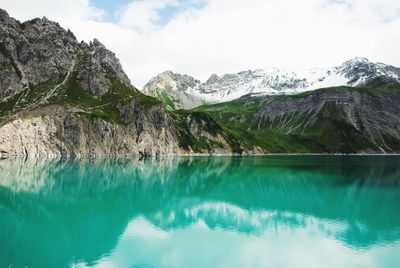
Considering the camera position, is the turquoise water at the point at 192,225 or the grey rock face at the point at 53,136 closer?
the turquoise water at the point at 192,225

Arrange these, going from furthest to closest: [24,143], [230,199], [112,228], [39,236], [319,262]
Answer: [24,143] → [230,199] → [112,228] → [39,236] → [319,262]

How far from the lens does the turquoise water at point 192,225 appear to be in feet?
116

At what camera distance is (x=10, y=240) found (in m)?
36.5

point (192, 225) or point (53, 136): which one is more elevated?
point (53, 136)

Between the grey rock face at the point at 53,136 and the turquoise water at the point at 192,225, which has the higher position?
the grey rock face at the point at 53,136

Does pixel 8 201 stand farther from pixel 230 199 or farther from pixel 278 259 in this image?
pixel 278 259

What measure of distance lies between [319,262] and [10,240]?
26.2 m

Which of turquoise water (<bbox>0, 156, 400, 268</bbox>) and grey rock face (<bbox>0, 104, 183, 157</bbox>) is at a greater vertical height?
grey rock face (<bbox>0, 104, 183, 157</bbox>)

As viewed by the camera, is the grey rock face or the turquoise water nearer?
the turquoise water

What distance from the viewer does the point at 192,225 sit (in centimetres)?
4991

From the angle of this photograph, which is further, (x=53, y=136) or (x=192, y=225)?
(x=53, y=136)

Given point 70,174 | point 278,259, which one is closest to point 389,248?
point 278,259

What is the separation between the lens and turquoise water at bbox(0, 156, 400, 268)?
35.3 meters

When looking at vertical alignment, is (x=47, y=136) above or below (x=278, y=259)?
above
